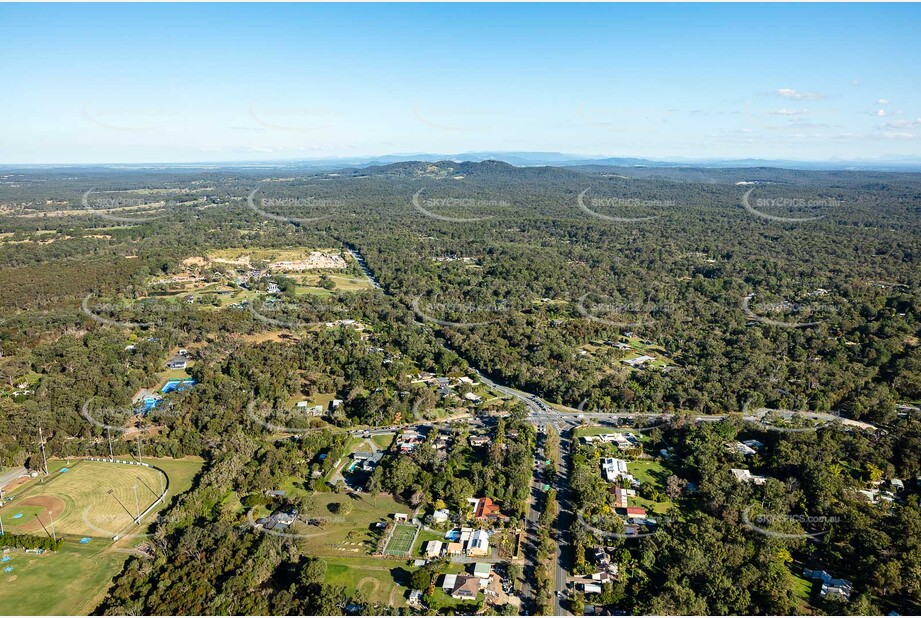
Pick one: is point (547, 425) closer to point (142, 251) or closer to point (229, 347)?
point (229, 347)

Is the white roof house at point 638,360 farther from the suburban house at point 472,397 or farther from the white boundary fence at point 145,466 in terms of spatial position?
the white boundary fence at point 145,466

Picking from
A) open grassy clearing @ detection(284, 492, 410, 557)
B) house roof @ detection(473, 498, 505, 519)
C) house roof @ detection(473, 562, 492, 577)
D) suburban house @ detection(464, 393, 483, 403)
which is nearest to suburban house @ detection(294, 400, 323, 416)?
open grassy clearing @ detection(284, 492, 410, 557)

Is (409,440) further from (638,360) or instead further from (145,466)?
(638,360)

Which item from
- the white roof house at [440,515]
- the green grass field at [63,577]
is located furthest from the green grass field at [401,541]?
the green grass field at [63,577]

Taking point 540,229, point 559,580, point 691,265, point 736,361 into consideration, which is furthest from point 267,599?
point 540,229

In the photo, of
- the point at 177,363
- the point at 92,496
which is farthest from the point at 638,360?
the point at 92,496
